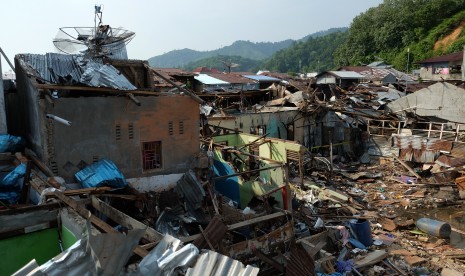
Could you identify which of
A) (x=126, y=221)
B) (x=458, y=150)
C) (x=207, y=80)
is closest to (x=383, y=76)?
(x=207, y=80)

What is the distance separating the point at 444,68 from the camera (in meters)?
44.9

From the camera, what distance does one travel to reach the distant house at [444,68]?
43.4 m

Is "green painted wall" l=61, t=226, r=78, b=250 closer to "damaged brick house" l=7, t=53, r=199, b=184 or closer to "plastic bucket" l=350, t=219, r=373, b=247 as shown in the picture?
"damaged brick house" l=7, t=53, r=199, b=184

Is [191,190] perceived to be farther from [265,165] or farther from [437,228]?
[437,228]

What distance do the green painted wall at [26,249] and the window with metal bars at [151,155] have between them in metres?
4.67

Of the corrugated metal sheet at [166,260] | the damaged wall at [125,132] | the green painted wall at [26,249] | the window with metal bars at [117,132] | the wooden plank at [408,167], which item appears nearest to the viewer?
the corrugated metal sheet at [166,260]

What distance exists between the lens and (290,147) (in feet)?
56.0

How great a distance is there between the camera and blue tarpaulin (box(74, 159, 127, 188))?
9883 mm

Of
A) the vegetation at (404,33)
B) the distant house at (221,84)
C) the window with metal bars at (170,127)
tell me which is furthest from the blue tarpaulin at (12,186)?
the vegetation at (404,33)

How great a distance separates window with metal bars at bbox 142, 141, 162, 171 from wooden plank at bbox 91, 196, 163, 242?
3922 mm

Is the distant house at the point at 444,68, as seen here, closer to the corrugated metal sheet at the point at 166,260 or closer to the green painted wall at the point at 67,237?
the green painted wall at the point at 67,237

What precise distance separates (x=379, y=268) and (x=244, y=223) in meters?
5.05

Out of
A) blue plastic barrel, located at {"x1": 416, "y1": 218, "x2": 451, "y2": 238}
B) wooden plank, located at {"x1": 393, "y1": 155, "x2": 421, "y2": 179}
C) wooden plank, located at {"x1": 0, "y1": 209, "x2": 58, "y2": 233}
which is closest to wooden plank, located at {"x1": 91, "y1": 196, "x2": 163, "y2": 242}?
wooden plank, located at {"x1": 0, "y1": 209, "x2": 58, "y2": 233}

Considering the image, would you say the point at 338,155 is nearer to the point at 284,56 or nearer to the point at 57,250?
the point at 57,250
